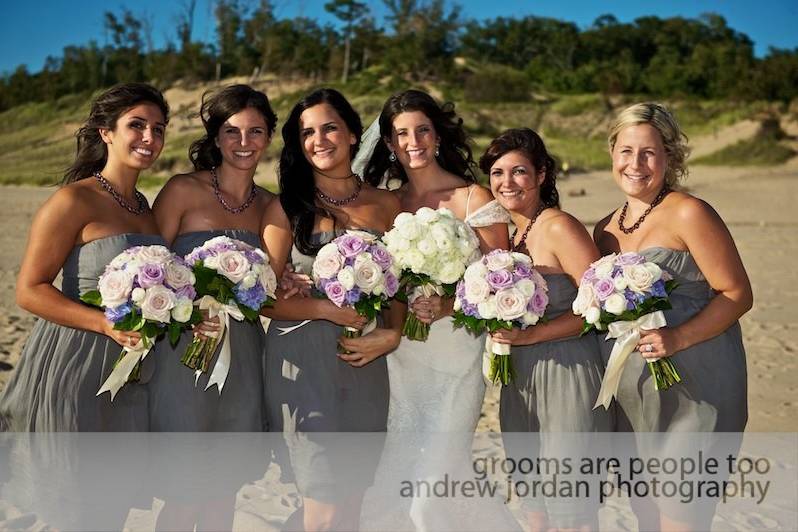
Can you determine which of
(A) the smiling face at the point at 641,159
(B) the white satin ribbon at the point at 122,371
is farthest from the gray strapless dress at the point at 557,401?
(B) the white satin ribbon at the point at 122,371

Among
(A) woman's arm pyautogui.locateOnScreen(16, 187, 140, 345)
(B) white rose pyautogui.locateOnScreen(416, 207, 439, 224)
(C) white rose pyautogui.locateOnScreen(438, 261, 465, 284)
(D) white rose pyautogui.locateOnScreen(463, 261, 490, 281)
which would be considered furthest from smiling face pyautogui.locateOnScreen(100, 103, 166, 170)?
(D) white rose pyautogui.locateOnScreen(463, 261, 490, 281)

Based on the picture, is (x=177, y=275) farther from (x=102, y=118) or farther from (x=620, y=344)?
(x=620, y=344)

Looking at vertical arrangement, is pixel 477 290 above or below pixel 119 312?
above

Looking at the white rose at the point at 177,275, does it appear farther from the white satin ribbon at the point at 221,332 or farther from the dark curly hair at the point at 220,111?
the dark curly hair at the point at 220,111

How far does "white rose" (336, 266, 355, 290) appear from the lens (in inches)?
188

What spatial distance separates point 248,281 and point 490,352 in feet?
5.30

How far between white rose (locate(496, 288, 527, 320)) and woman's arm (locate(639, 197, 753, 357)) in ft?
2.92

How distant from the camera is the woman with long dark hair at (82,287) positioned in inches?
187

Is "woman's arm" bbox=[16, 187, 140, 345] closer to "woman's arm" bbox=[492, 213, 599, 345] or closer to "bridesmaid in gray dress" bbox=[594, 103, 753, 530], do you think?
"woman's arm" bbox=[492, 213, 599, 345]

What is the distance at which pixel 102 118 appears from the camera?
5113mm

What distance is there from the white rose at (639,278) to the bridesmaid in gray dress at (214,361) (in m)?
2.36

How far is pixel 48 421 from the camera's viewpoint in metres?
4.82

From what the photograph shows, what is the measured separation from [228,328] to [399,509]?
1.90 m

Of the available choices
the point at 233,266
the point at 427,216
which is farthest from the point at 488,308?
the point at 233,266
